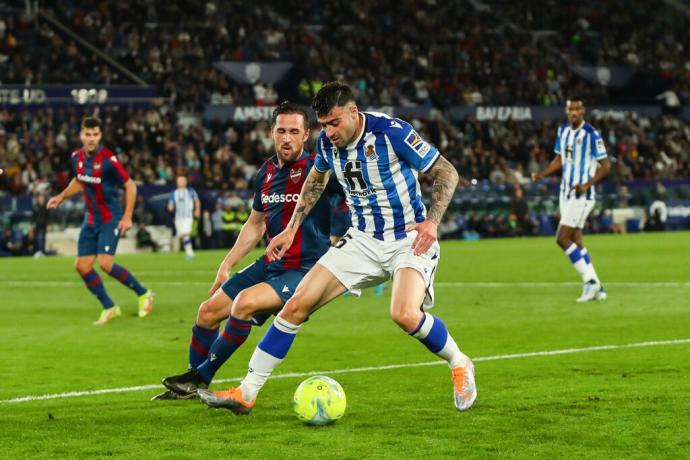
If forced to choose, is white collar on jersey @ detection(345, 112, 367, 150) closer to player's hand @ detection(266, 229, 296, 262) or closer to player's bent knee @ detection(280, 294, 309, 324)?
player's hand @ detection(266, 229, 296, 262)

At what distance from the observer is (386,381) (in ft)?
30.3

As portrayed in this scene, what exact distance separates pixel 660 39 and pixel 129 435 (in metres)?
51.5

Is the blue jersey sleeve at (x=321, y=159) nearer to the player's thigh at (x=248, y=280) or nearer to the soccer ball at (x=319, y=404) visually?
the player's thigh at (x=248, y=280)

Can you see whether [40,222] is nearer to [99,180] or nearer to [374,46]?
[99,180]

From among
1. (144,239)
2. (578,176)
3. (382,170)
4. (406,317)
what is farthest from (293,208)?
(144,239)

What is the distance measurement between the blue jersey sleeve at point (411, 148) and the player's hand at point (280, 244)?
0.92 meters

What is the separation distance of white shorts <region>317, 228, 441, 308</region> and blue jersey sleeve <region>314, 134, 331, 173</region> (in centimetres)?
47

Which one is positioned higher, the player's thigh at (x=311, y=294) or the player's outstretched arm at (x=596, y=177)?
the player's outstretched arm at (x=596, y=177)

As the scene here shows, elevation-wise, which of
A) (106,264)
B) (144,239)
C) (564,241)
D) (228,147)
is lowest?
(144,239)

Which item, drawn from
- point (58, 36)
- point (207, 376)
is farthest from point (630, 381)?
point (58, 36)

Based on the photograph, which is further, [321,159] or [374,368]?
[374,368]

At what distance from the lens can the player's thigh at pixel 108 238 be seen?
15.0 m

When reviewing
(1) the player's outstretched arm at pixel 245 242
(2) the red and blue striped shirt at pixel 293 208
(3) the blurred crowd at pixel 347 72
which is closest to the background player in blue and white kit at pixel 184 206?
(3) the blurred crowd at pixel 347 72

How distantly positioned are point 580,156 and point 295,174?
848 centimetres
